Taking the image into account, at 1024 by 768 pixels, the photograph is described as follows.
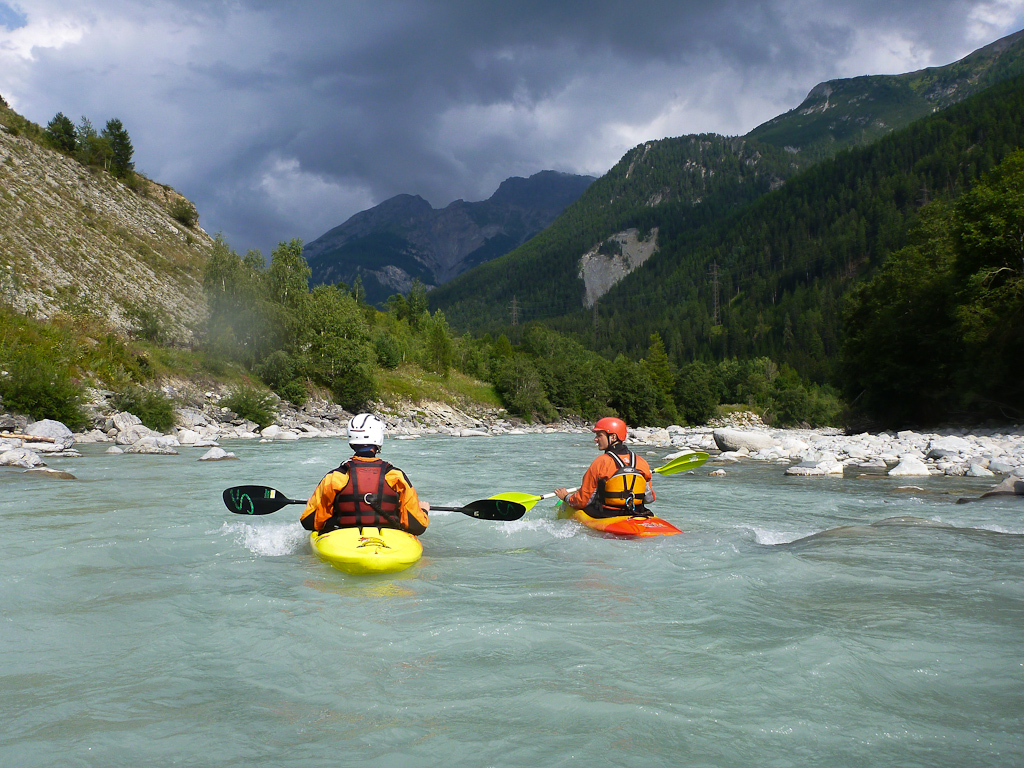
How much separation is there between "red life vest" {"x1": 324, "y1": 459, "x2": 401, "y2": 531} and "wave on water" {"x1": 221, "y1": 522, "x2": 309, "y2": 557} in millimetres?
1248

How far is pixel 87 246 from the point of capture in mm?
40406

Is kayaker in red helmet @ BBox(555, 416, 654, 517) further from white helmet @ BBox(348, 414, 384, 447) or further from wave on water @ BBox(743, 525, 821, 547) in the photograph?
white helmet @ BBox(348, 414, 384, 447)

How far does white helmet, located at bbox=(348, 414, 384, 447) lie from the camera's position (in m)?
5.43

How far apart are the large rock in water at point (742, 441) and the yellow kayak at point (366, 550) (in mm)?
17520

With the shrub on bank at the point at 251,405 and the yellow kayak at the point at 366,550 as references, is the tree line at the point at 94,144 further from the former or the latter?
the yellow kayak at the point at 366,550

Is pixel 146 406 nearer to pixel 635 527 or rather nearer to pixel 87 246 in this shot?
pixel 635 527

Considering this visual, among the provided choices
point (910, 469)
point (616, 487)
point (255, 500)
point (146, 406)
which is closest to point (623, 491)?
point (616, 487)

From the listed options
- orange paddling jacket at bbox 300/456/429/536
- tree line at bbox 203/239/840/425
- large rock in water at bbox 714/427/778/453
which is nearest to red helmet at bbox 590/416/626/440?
orange paddling jacket at bbox 300/456/429/536

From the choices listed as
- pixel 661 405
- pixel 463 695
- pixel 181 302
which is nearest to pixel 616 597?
pixel 463 695

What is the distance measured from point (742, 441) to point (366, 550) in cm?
1805

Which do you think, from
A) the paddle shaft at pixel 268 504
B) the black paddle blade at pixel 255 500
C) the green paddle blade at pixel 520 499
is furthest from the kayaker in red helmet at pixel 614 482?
the black paddle blade at pixel 255 500

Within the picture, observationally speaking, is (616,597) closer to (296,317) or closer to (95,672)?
(95,672)

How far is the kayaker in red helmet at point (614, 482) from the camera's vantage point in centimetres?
710

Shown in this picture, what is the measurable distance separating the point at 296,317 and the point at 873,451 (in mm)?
36026
